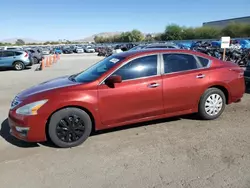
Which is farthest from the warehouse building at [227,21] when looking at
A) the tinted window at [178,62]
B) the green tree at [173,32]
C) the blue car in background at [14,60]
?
the tinted window at [178,62]

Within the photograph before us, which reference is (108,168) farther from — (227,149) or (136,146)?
(227,149)

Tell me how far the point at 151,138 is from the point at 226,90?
2070 millimetres

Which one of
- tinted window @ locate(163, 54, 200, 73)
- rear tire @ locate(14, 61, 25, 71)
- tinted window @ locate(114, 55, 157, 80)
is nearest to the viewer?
tinted window @ locate(114, 55, 157, 80)

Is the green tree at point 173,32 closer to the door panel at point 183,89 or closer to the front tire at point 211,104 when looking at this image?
the front tire at point 211,104

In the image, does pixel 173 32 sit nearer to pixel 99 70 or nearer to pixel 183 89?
pixel 183 89

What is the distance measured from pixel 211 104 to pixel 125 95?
196 cm

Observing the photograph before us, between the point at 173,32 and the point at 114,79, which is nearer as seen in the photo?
the point at 114,79

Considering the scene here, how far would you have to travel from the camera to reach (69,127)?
14.3 feet

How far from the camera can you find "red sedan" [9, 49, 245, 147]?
4.27 meters

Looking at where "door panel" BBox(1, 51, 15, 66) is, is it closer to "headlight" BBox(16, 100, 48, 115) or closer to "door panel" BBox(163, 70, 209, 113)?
"headlight" BBox(16, 100, 48, 115)

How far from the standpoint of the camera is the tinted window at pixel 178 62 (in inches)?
200

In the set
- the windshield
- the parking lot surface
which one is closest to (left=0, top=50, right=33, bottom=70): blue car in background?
the parking lot surface

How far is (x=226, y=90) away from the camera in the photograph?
→ 219 inches

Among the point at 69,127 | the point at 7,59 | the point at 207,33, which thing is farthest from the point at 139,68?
the point at 207,33
